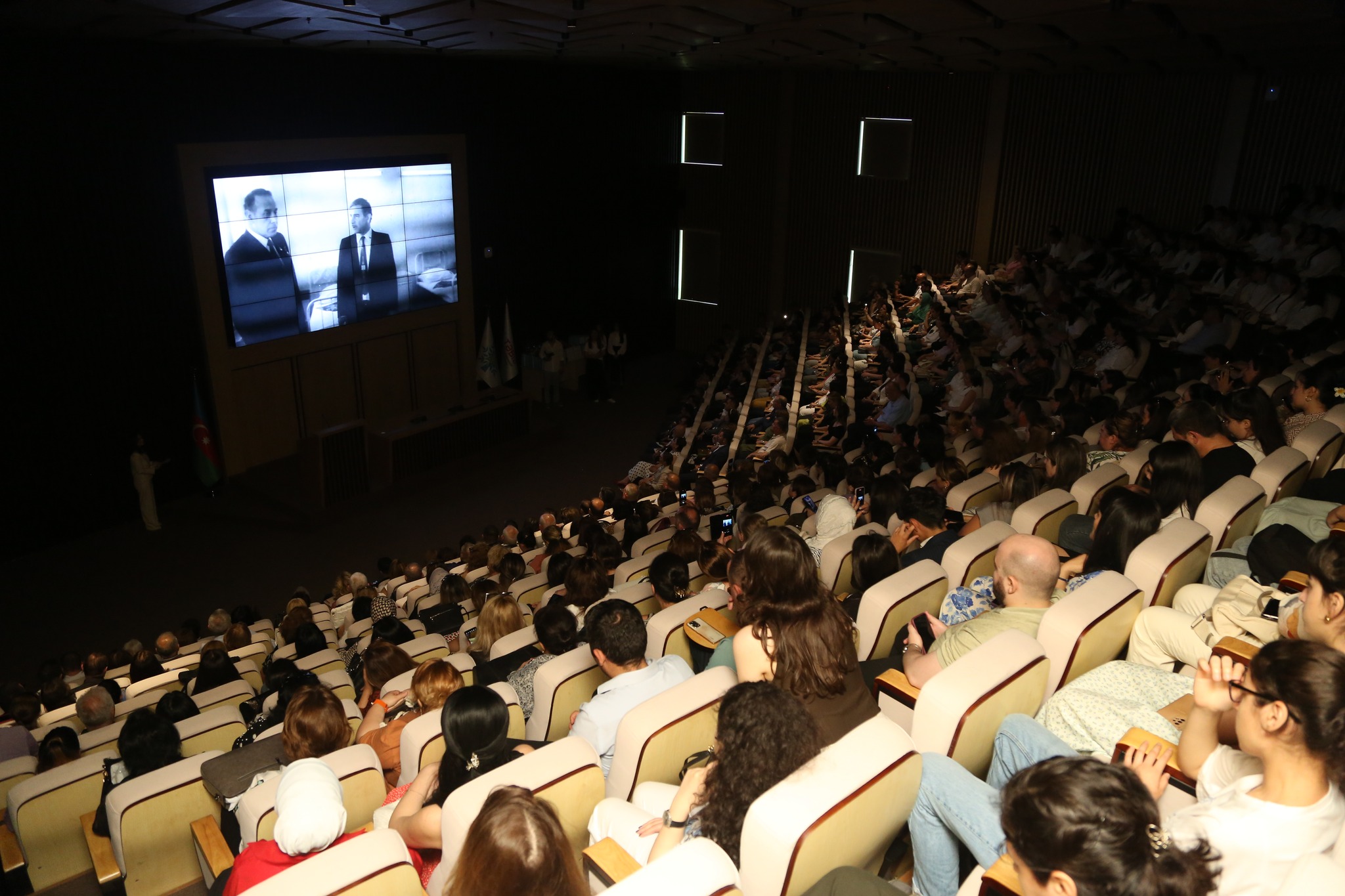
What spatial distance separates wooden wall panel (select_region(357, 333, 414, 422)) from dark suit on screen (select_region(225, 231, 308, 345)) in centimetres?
115

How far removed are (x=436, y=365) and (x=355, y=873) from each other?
36.4ft

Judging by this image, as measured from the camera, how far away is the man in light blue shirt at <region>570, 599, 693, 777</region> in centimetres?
284

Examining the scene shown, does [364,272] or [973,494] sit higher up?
[364,272]

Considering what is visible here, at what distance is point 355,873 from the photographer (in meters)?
1.89

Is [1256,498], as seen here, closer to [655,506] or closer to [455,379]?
[655,506]

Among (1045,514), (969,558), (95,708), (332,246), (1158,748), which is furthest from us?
(332,246)

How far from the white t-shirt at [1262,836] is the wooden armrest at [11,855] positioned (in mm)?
4008

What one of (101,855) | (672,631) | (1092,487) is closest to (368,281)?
(101,855)

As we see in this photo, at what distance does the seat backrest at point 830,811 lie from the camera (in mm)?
1798

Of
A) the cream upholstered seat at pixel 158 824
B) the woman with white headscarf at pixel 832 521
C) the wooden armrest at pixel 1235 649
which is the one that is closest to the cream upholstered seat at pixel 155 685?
the cream upholstered seat at pixel 158 824

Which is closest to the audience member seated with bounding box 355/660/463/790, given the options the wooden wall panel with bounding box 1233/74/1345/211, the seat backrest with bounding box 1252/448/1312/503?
the seat backrest with bounding box 1252/448/1312/503

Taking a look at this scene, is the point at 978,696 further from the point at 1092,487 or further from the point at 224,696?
the point at 224,696

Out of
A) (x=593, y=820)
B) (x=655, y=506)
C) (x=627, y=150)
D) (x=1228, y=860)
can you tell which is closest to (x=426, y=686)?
(x=593, y=820)

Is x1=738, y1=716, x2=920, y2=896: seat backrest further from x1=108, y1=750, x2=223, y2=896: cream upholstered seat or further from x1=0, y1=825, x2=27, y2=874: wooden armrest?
x1=0, y1=825, x2=27, y2=874: wooden armrest
